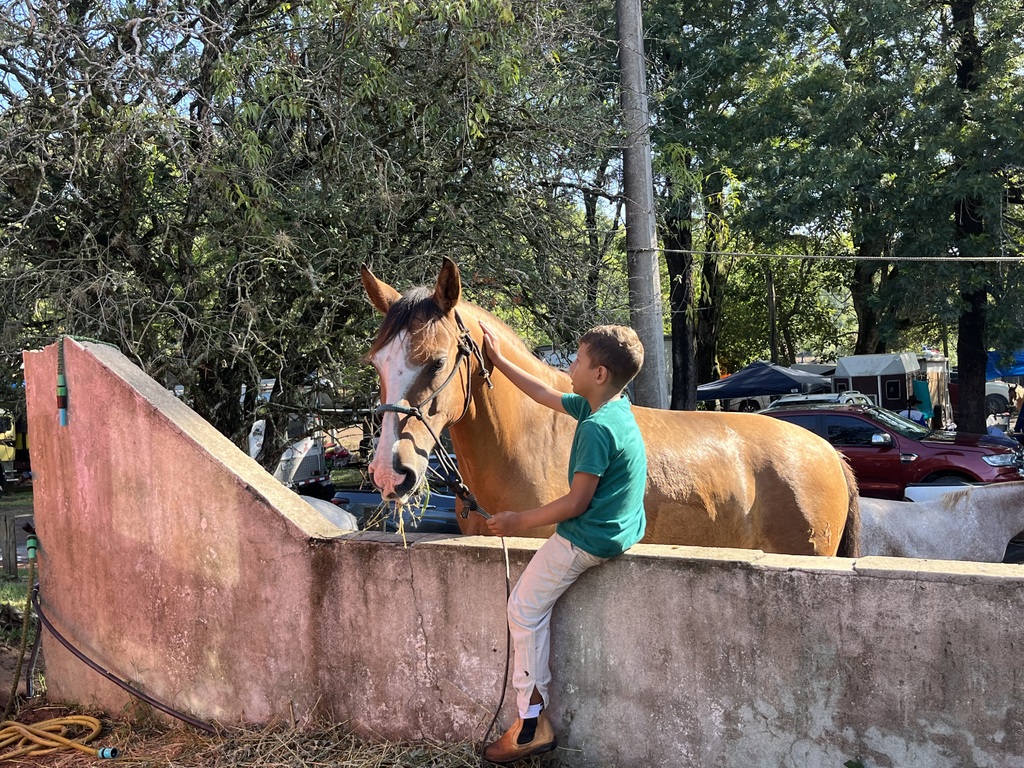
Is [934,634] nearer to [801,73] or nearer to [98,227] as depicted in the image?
[98,227]

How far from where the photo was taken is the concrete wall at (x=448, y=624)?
3.02m

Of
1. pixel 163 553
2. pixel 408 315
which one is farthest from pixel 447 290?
pixel 163 553

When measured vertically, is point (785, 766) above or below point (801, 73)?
below

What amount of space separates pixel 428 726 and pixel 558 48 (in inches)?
253

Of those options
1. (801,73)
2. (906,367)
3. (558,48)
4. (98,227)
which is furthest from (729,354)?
(98,227)

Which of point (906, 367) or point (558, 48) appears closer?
point (558, 48)

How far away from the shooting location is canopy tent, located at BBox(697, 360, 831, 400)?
22.8 m

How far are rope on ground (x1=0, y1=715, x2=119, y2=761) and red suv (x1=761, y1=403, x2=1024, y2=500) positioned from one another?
1170 cm

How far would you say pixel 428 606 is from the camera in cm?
387

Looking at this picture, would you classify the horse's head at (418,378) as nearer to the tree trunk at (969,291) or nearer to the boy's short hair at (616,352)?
the boy's short hair at (616,352)

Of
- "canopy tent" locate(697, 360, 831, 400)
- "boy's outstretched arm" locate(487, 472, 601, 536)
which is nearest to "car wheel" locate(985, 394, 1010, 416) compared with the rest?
"canopy tent" locate(697, 360, 831, 400)

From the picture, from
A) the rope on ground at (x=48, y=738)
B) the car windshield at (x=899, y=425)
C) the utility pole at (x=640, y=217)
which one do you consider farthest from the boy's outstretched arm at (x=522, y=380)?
the car windshield at (x=899, y=425)

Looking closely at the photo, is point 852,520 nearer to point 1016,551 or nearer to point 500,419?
point 500,419

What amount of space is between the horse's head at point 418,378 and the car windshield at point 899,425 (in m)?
12.4
